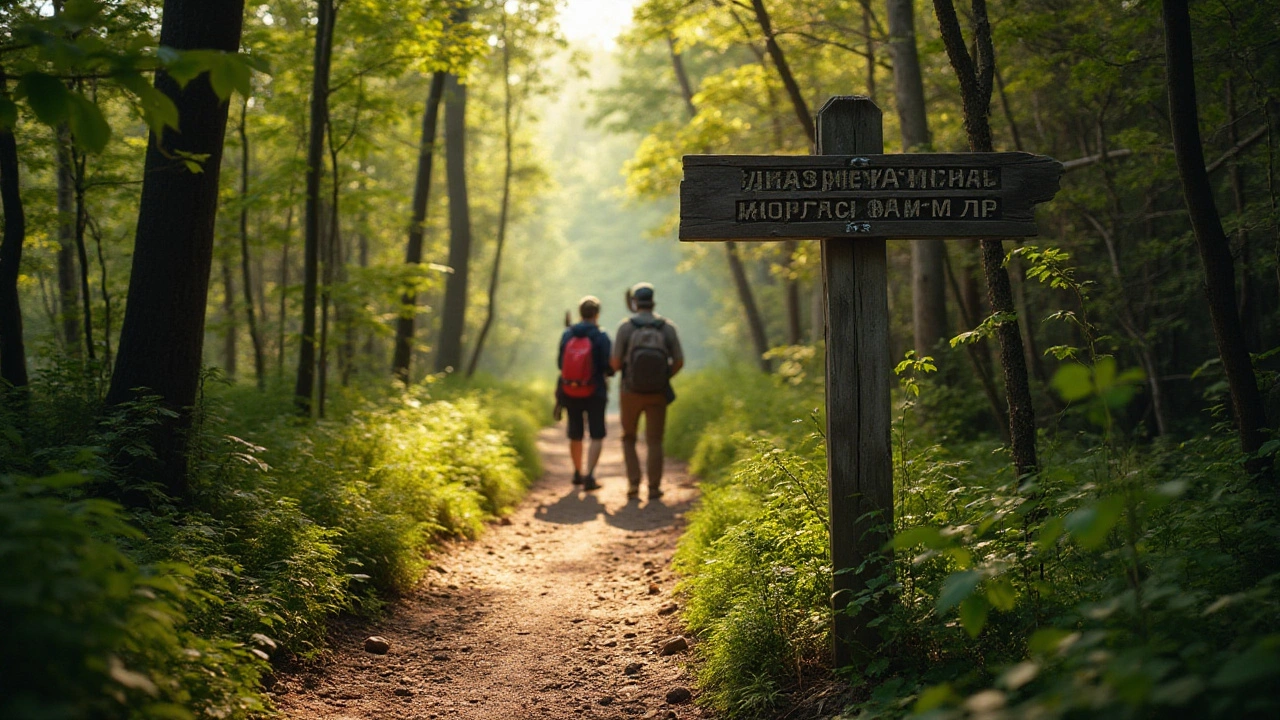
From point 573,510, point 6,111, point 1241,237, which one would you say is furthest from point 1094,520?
point 573,510

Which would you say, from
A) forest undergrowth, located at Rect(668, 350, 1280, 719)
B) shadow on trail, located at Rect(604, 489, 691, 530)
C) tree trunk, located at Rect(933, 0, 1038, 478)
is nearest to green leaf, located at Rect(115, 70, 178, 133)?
forest undergrowth, located at Rect(668, 350, 1280, 719)

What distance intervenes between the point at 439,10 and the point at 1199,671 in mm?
9742

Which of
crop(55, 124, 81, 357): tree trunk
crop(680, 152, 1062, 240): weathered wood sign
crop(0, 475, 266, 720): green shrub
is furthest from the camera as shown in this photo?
crop(55, 124, 81, 357): tree trunk

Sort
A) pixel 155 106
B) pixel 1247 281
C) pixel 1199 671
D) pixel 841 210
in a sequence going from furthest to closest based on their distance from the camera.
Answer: pixel 1247 281
pixel 841 210
pixel 155 106
pixel 1199 671

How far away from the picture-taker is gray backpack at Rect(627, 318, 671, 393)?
30.9 feet

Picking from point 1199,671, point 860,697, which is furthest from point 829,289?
point 1199,671

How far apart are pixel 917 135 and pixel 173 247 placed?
759 cm

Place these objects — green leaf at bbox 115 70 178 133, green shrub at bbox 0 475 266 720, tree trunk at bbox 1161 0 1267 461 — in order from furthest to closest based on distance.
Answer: tree trunk at bbox 1161 0 1267 461, green leaf at bbox 115 70 178 133, green shrub at bbox 0 475 266 720

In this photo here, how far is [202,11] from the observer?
5027 millimetres

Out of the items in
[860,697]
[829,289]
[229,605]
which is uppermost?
[829,289]

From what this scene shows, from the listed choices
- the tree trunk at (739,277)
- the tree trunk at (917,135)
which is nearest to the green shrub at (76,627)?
the tree trunk at (917,135)

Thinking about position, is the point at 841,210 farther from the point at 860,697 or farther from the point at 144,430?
the point at 144,430

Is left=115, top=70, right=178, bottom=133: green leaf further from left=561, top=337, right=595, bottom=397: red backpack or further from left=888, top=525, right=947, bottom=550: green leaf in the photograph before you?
left=561, top=337, right=595, bottom=397: red backpack

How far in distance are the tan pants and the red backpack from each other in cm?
54
